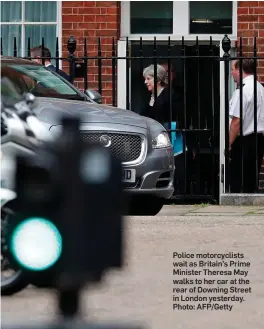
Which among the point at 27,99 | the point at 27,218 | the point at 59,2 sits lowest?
the point at 27,218

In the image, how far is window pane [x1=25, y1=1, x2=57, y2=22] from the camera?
45.5 feet

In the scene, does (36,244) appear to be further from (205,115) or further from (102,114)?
(205,115)

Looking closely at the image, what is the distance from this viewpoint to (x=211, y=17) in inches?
543

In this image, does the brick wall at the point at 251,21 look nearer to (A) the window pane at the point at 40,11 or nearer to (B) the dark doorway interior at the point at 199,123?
(B) the dark doorway interior at the point at 199,123

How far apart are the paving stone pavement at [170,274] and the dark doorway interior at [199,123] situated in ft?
2.27

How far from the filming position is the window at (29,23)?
13.9 m

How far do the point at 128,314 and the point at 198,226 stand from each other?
4.17 m

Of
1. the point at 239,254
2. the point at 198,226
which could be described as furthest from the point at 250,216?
the point at 239,254

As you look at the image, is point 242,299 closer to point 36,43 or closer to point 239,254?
point 239,254

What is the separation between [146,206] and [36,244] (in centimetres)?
878

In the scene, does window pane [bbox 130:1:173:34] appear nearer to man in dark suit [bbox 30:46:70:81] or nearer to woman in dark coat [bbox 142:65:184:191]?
woman in dark coat [bbox 142:65:184:191]

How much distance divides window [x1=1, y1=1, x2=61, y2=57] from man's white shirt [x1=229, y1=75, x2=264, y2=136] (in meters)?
3.09

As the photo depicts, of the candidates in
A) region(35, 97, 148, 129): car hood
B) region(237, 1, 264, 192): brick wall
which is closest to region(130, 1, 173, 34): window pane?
region(237, 1, 264, 192): brick wall

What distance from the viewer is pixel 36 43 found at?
13938mm
